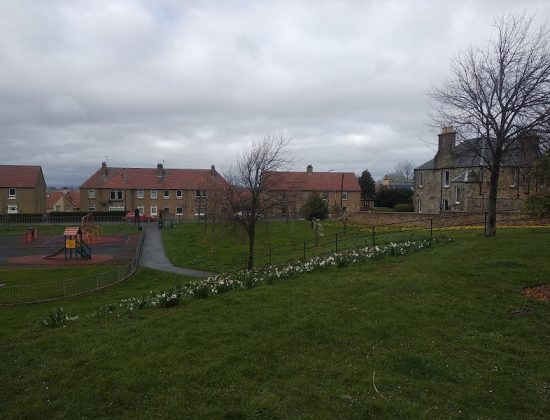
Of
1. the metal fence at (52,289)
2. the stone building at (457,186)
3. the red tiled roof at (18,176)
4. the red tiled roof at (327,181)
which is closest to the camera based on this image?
the metal fence at (52,289)

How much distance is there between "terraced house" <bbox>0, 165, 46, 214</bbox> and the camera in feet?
228

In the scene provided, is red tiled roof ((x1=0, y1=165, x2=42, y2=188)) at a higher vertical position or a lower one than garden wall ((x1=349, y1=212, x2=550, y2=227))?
higher

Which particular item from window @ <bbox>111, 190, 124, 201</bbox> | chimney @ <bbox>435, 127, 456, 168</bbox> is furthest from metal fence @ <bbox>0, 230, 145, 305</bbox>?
window @ <bbox>111, 190, 124, 201</bbox>

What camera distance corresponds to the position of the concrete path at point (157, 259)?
26.7 metres

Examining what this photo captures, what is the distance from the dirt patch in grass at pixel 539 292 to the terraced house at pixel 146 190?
202 ft

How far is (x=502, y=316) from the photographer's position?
9.30m

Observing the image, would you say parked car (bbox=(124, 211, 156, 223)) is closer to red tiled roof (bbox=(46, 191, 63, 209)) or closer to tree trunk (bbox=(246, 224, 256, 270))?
tree trunk (bbox=(246, 224, 256, 270))

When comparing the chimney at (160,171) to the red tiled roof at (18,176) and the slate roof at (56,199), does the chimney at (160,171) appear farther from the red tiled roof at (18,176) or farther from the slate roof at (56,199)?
the slate roof at (56,199)

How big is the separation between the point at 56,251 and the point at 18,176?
40.1m

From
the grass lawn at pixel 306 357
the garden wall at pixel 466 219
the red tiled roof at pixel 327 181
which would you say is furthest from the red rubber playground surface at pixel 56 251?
the red tiled roof at pixel 327 181

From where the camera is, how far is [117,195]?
72938 millimetres

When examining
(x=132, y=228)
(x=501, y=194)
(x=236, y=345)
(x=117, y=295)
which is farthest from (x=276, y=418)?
(x=132, y=228)

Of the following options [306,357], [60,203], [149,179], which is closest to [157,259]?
[306,357]

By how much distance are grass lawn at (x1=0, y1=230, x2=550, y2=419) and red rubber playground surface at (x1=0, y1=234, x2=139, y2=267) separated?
78.1 feet
